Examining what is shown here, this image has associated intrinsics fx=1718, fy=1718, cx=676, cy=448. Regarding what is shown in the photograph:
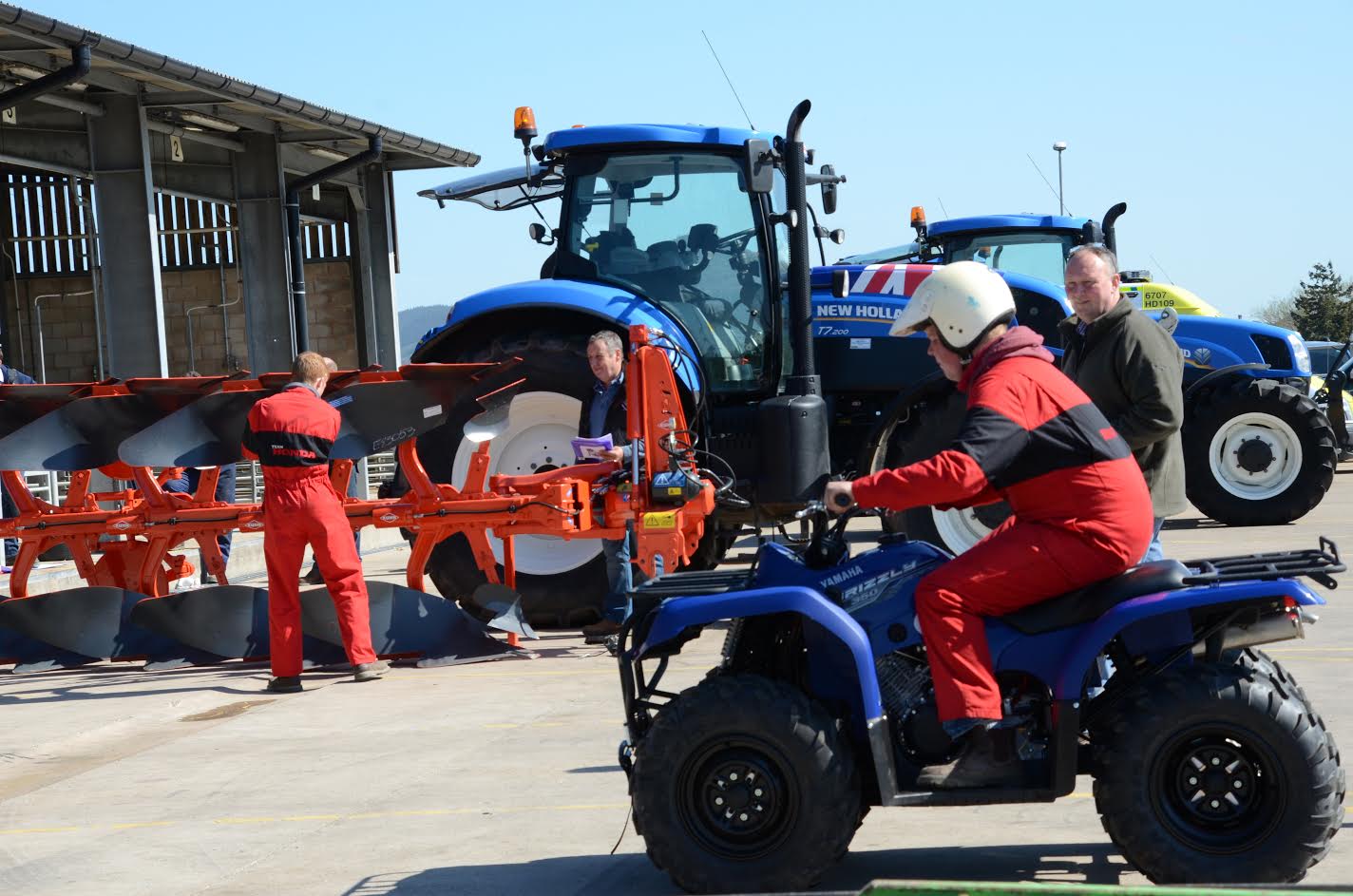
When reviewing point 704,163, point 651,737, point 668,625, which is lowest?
point 651,737

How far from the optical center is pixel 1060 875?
4.36 m

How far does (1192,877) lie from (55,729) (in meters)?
4.94

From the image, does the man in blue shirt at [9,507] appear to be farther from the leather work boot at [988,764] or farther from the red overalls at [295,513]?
the leather work boot at [988,764]

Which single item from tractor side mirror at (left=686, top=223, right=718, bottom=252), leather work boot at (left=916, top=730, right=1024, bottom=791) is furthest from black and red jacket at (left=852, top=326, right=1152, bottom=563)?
tractor side mirror at (left=686, top=223, right=718, bottom=252)

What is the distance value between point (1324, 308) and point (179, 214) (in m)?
32.9

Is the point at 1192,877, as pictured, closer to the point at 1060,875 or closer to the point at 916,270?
the point at 1060,875

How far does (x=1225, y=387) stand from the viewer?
1236cm

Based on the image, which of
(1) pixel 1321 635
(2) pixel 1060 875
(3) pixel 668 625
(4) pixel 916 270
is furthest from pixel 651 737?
(4) pixel 916 270

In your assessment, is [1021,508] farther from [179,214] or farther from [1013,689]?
[179,214]

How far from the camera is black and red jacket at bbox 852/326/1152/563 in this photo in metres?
4.10

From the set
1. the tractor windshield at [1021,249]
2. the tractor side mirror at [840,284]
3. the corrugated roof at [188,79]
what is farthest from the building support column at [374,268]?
the tractor side mirror at [840,284]

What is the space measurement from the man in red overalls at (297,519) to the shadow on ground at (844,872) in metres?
3.40

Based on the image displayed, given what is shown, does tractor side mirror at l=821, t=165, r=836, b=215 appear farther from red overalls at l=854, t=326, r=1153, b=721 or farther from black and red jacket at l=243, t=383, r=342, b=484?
red overalls at l=854, t=326, r=1153, b=721

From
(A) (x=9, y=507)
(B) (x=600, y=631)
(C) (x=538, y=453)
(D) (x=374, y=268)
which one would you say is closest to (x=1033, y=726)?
(B) (x=600, y=631)
